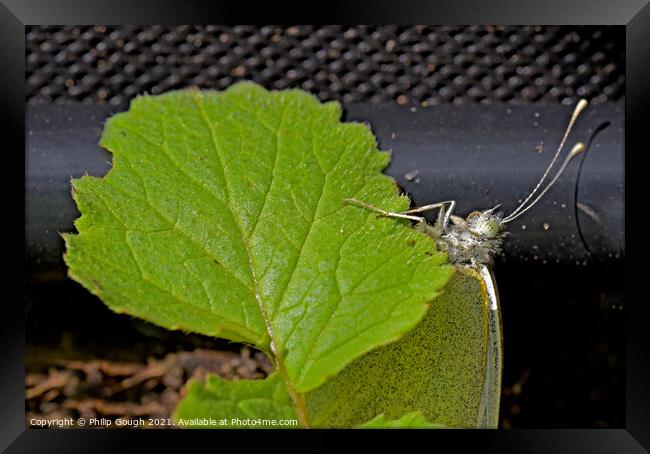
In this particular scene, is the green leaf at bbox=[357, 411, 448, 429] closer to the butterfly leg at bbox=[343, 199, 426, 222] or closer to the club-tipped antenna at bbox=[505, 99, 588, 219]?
the butterfly leg at bbox=[343, 199, 426, 222]

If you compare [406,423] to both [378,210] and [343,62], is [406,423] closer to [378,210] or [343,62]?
[378,210]

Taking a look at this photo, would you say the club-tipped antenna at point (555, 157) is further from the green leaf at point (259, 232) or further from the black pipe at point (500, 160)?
the green leaf at point (259, 232)

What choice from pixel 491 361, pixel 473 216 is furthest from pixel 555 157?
pixel 491 361

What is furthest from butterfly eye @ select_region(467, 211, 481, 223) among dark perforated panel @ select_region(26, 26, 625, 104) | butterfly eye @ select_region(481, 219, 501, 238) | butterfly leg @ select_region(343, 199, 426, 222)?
dark perforated panel @ select_region(26, 26, 625, 104)

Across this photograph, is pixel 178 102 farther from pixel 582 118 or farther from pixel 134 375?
pixel 582 118

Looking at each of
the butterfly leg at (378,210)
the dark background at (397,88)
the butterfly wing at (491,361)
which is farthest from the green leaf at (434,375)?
the dark background at (397,88)

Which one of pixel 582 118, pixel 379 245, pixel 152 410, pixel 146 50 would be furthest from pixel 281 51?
pixel 152 410

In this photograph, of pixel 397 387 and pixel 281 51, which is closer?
pixel 397 387
